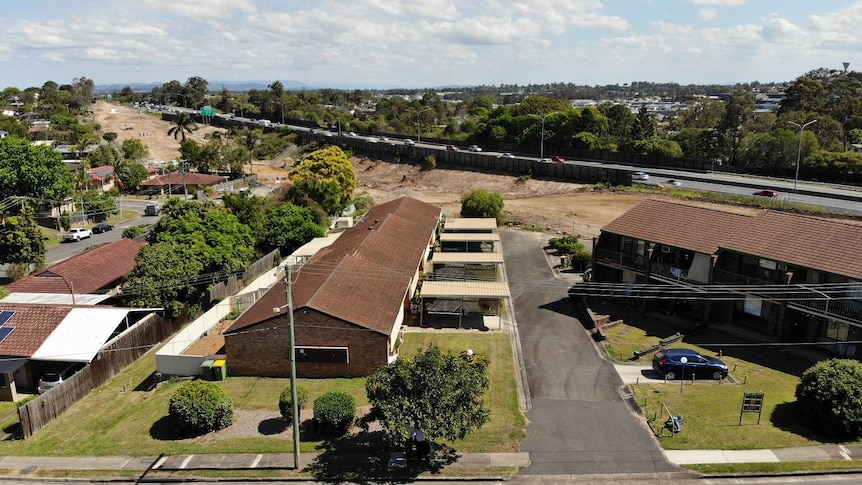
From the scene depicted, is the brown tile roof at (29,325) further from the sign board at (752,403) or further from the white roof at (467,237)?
the sign board at (752,403)

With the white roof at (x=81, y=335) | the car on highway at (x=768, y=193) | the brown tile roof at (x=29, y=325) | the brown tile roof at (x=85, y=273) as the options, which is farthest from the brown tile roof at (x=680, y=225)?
the brown tile roof at (x=85, y=273)

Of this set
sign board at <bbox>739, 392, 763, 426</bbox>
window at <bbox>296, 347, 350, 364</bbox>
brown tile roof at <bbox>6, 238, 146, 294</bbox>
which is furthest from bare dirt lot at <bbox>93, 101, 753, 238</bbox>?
brown tile roof at <bbox>6, 238, 146, 294</bbox>

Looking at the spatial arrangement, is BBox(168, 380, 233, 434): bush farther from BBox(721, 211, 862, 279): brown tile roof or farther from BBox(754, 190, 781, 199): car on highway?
BBox(754, 190, 781, 199): car on highway

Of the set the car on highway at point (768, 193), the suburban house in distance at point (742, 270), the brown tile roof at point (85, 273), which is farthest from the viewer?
the car on highway at point (768, 193)

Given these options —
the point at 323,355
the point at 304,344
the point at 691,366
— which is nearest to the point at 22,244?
the point at 304,344

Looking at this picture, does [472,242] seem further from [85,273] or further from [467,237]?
[85,273]

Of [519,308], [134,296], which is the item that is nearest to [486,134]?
[519,308]
